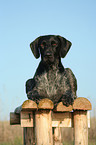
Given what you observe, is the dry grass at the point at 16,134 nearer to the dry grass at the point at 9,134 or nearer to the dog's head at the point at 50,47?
the dry grass at the point at 9,134

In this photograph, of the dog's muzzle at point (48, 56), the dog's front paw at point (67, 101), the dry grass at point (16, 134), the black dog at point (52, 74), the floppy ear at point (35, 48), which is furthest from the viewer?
the dry grass at point (16, 134)

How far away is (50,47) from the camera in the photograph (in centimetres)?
502

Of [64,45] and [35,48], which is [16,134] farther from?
[64,45]

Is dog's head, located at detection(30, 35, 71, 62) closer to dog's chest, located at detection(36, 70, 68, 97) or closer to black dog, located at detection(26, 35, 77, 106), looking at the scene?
black dog, located at detection(26, 35, 77, 106)

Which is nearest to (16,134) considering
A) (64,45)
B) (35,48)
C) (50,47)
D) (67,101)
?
(35,48)

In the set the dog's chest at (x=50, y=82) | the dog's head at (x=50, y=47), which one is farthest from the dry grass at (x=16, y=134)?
the dog's head at (x=50, y=47)

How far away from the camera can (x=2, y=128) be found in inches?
444

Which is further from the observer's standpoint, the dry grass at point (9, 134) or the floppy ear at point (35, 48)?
the dry grass at point (9, 134)

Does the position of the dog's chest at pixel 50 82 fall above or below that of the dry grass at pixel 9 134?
above

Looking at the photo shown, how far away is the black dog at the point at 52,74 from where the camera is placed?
5.01 metres

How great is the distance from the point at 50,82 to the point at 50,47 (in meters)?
0.70

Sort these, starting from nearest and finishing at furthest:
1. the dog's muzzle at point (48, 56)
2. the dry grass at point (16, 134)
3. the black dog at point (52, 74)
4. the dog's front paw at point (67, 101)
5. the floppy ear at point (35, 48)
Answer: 1. the dog's front paw at point (67, 101)
2. the dog's muzzle at point (48, 56)
3. the black dog at point (52, 74)
4. the floppy ear at point (35, 48)
5. the dry grass at point (16, 134)

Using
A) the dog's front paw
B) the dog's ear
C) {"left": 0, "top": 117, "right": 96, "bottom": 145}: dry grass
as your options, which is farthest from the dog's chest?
{"left": 0, "top": 117, "right": 96, "bottom": 145}: dry grass

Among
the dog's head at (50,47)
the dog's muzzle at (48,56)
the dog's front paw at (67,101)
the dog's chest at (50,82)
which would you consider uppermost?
the dog's head at (50,47)
